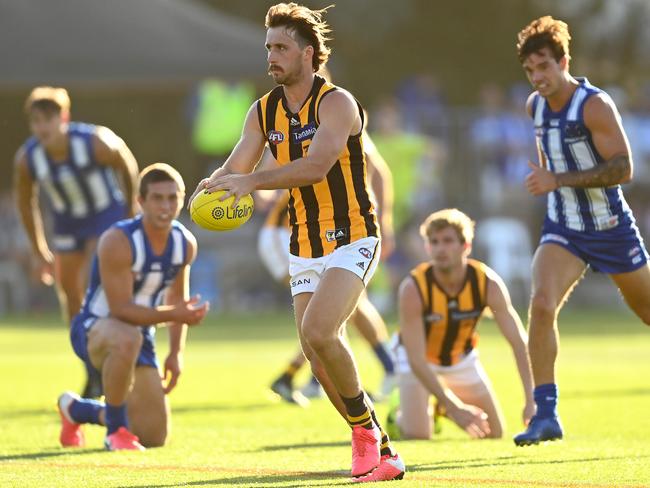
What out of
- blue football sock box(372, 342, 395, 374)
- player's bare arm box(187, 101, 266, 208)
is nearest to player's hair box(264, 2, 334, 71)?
player's bare arm box(187, 101, 266, 208)

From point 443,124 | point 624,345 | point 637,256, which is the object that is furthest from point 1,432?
point 443,124

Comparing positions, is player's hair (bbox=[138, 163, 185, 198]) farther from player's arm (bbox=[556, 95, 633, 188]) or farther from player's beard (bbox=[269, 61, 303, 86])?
player's arm (bbox=[556, 95, 633, 188])

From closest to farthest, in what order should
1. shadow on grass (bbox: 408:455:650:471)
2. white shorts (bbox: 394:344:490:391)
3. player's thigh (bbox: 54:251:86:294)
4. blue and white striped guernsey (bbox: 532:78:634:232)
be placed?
shadow on grass (bbox: 408:455:650:471) → blue and white striped guernsey (bbox: 532:78:634:232) → white shorts (bbox: 394:344:490:391) → player's thigh (bbox: 54:251:86:294)

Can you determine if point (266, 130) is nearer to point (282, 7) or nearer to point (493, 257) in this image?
point (282, 7)

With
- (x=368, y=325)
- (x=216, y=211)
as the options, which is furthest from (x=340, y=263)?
(x=368, y=325)

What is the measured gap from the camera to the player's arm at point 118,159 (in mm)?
11859

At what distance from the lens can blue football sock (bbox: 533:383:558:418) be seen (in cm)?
861

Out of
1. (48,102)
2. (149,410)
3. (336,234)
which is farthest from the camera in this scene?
(48,102)

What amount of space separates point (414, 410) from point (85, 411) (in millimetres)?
2177

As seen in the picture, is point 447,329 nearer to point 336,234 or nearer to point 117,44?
point 336,234

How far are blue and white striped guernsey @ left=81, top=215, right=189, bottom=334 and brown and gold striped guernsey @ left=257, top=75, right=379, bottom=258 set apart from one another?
188cm

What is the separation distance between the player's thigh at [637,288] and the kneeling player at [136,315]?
2.43m

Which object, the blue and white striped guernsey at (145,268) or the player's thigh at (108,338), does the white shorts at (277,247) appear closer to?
the blue and white striped guernsey at (145,268)

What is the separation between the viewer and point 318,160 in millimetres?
7172
